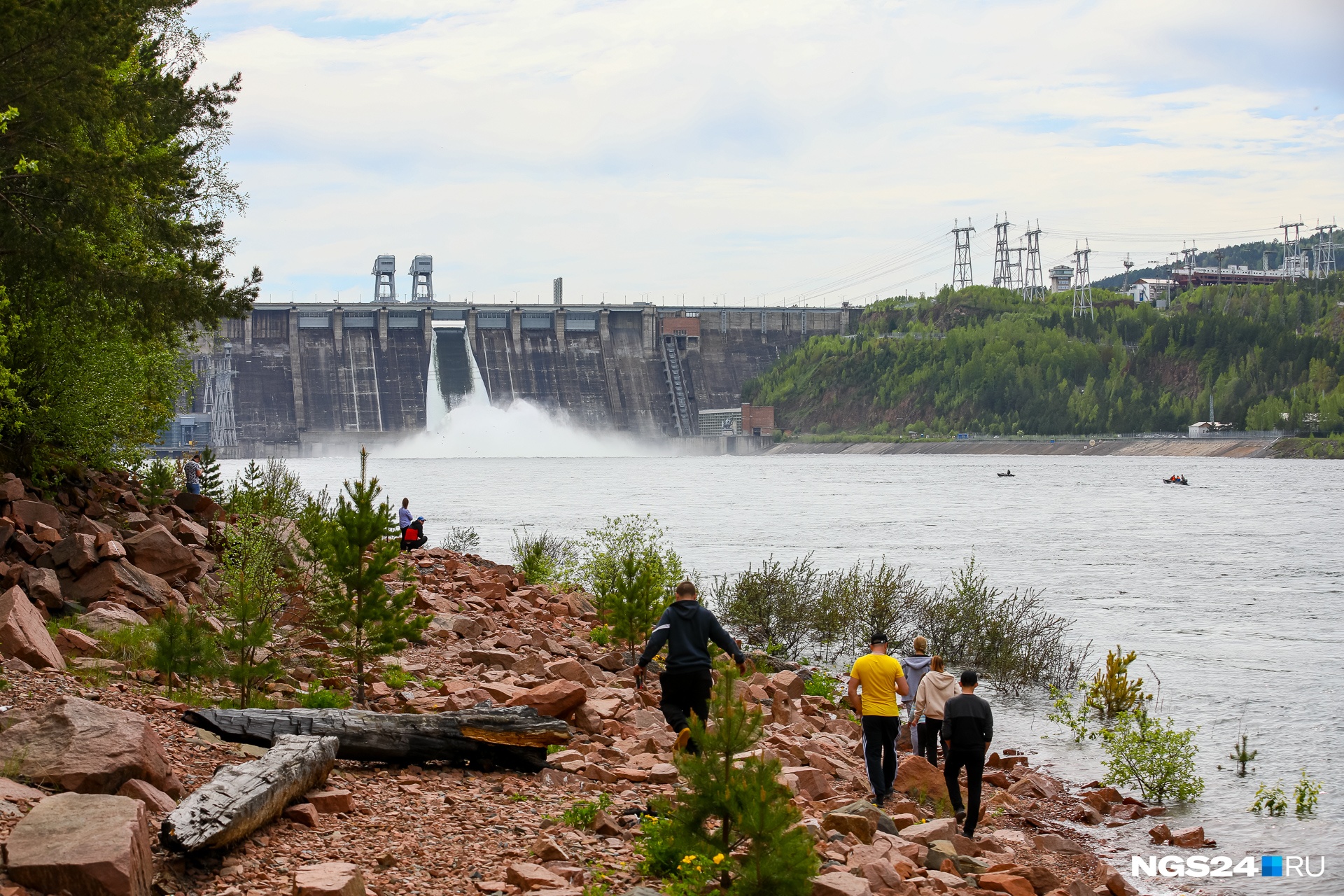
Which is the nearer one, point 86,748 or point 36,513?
point 86,748

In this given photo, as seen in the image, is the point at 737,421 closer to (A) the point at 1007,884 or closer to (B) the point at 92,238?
(B) the point at 92,238

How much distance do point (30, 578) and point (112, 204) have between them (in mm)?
4603

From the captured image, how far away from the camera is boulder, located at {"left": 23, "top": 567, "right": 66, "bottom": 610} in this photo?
13492 millimetres

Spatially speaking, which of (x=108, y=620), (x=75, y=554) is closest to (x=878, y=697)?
(x=108, y=620)

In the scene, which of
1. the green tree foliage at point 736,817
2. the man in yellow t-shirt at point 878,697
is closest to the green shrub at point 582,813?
the green tree foliage at point 736,817

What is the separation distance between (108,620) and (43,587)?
111cm

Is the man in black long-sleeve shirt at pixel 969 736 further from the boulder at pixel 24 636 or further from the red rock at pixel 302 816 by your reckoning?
the boulder at pixel 24 636

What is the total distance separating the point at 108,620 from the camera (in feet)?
→ 42.8

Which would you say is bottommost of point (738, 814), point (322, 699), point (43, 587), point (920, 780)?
point (920, 780)

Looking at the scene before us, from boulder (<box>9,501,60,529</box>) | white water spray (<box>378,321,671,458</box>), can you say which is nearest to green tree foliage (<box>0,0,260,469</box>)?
boulder (<box>9,501,60,529</box>)

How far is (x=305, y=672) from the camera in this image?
43.2 feet

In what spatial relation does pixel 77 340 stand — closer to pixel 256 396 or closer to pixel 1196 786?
pixel 1196 786

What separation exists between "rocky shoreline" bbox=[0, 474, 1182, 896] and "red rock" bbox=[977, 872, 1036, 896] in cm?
2

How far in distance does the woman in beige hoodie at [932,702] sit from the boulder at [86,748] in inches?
299
